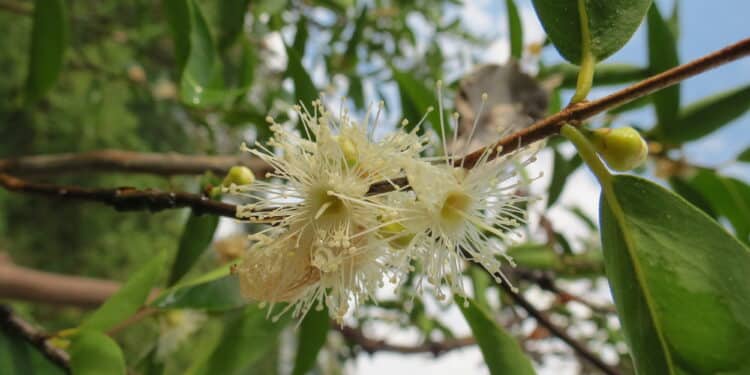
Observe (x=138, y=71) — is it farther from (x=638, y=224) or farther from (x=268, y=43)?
(x=638, y=224)

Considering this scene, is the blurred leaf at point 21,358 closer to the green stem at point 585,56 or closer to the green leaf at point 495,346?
the green leaf at point 495,346

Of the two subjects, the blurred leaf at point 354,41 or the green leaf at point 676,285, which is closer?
the green leaf at point 676,285

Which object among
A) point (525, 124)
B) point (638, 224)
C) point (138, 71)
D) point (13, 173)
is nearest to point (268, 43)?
point (138, 71)

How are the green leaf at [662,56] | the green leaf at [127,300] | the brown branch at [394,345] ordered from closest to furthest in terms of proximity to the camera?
the green leaf at [127,300] < the green leaf at [662,56] < the brown branch at [394,345]

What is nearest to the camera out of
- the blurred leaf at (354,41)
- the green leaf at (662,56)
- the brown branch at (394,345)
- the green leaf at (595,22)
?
the green leaf at (595,22)

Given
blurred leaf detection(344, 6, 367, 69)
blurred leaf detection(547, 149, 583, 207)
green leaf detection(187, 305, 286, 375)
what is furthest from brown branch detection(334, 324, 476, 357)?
blurred leaf detection(344, 6, 367, 69)

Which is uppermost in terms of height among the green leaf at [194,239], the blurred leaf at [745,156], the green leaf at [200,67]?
the blurred leaf at [745,156]

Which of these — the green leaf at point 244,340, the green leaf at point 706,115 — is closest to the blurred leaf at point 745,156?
the green leaf at point 706,115
